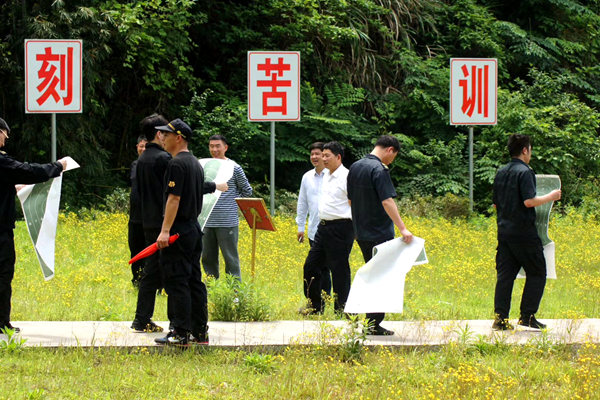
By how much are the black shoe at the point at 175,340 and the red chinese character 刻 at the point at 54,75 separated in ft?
23.1

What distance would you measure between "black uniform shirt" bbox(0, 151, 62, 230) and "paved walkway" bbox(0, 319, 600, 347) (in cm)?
102

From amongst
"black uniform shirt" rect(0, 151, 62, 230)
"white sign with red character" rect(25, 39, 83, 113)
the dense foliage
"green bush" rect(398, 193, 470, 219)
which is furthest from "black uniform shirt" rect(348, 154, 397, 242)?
the dense foliage

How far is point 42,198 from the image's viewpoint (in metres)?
7.62

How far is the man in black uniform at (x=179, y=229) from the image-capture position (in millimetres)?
6410

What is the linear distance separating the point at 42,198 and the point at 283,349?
2.79m

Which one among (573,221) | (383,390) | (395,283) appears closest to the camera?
(383,390)

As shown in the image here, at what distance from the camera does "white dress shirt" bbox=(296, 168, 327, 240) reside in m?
9.37

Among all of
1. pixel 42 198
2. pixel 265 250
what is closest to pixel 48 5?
pixel 265 250

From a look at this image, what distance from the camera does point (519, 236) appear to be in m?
7.59

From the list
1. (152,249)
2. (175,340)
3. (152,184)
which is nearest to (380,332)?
(175,340)

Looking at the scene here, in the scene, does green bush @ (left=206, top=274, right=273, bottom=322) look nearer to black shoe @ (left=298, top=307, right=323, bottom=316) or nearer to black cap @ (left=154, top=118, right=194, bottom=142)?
black shoe @ (left=298, top=307, right=323, bottom=316)

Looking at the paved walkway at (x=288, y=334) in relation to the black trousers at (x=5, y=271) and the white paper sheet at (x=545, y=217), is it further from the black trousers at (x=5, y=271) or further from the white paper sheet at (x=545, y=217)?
the white paper sheet at (x=545, y=217)

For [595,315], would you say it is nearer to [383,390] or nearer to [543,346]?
[543,346]

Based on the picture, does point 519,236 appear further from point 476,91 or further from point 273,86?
point 476,91
